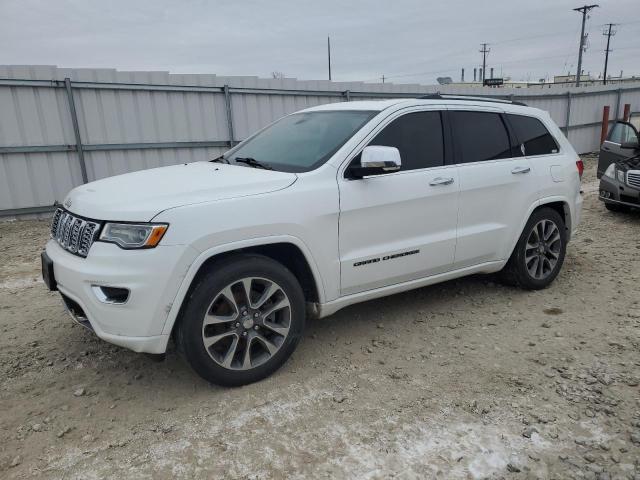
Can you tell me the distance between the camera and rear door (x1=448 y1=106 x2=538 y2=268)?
13.5 feet

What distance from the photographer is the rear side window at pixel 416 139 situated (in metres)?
3.78

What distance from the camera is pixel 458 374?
3.38 m

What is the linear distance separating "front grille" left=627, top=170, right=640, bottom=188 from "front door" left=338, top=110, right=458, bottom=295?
5044 mm

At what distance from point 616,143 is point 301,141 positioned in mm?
7157

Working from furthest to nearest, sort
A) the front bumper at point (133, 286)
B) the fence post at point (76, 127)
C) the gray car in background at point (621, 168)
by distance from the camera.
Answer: the fence post at point (76, 127), the gray car in background at point (621, 168), the front bumper at point (133, 286)

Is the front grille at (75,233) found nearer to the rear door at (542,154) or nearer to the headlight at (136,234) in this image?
the headlight at (136,234)

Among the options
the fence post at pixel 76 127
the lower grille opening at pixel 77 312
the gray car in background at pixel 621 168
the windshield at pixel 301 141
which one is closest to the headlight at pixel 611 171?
the gray car in background at pixel 621 168

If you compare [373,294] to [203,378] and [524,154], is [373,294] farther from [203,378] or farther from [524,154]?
[524,154]

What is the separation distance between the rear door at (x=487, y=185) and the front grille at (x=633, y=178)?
13.2ft

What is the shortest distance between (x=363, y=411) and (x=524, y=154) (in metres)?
2.97

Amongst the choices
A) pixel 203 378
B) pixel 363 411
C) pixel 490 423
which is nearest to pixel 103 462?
pixel 203 378

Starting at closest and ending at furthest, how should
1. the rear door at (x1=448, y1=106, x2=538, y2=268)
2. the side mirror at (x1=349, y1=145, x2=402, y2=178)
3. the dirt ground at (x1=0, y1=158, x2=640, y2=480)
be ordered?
the dirt ground at (x1=0, y1=158, x2=640, y2=480) → the side mirror at (x1=349, y1=145, x2=402, y2=178) → the rear door at (x1=448, y1=106, x2=538, y2=268)

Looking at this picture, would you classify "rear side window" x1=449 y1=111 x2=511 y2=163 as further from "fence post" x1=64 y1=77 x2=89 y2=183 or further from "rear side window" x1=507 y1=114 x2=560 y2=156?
"fence post" x1=64 y1=77 x2=89 y2=183

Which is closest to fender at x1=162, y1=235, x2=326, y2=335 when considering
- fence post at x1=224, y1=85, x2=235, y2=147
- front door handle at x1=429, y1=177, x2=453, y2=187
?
front door handle at x1=429, y1=177, x2=453, y2=187
